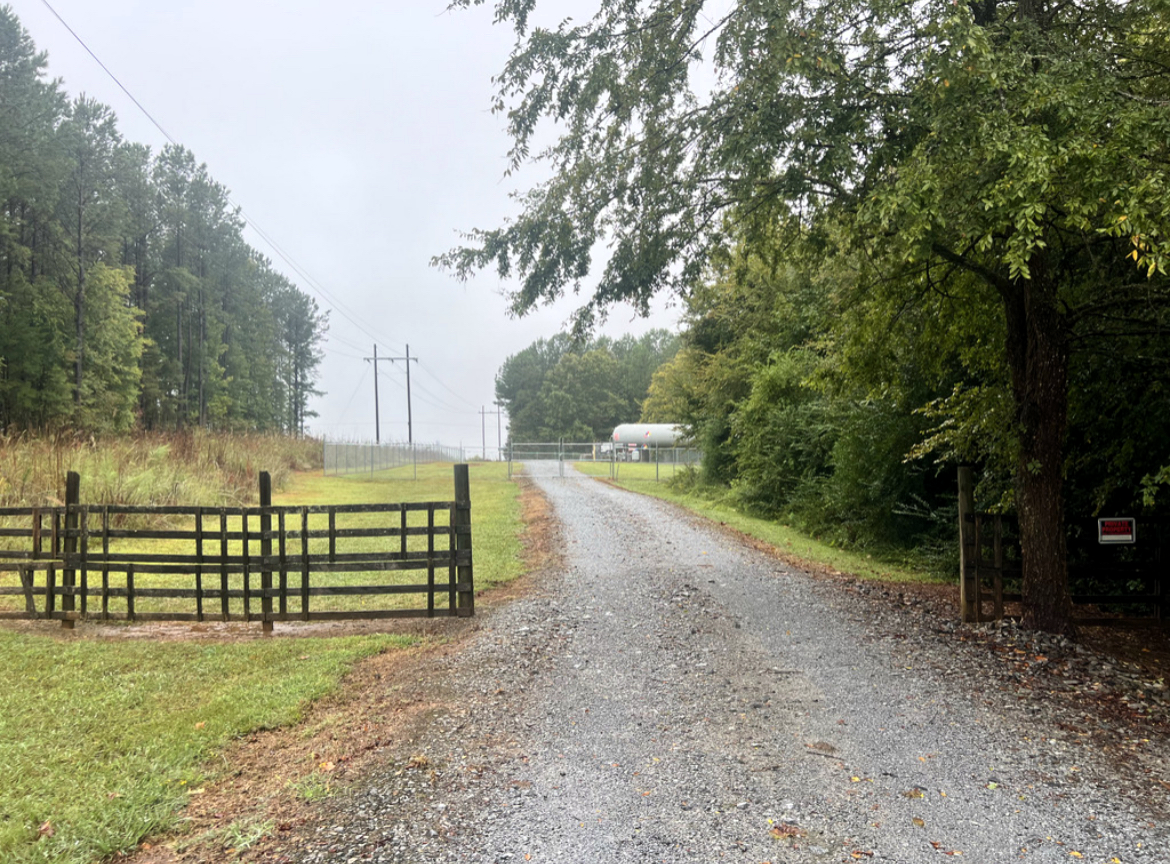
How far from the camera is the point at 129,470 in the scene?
1619 centimetres

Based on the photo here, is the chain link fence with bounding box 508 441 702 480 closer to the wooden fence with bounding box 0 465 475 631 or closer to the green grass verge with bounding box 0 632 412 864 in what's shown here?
the wooden fence with bounding box 0 465 475 631

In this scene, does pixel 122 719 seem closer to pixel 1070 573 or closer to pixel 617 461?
pixel 1070 573

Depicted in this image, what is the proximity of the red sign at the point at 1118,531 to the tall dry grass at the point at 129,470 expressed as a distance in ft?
38.1

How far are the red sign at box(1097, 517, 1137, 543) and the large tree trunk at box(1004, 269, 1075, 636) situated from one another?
1.62 ft

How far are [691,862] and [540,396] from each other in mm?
88868

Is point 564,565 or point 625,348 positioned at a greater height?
point 625,348

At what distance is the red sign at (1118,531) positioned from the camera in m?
7.27

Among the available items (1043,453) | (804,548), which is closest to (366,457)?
(804,548)

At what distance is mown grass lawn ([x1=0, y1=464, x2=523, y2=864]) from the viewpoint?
3.81 m

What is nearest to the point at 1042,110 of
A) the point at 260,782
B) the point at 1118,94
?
the point at 1118,94

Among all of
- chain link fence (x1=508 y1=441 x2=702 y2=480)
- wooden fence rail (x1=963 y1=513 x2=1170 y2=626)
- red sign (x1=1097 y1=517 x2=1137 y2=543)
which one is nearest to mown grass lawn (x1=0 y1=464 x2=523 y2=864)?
wooden fence rail (x1=963 y1=513 x2=1170 y2=626)

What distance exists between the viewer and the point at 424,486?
3291 cm

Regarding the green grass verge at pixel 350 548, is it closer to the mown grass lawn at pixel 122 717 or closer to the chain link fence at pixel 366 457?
the mown grass lawn at pixel 122 717

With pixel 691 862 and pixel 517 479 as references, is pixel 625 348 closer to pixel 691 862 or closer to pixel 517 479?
pixel 517 479
